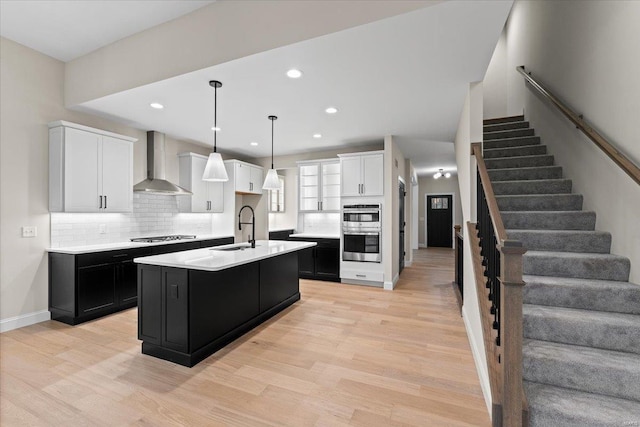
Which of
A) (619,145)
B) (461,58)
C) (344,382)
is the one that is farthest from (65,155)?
(619,145)

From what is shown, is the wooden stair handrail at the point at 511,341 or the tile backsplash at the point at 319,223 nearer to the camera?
the wooden stair handrail at the point at 511,341

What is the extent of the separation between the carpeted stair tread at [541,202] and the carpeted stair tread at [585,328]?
4.35 ft

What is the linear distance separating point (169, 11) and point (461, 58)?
9.15 ft

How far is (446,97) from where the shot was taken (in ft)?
11.1

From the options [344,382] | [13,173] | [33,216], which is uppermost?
[13,173]

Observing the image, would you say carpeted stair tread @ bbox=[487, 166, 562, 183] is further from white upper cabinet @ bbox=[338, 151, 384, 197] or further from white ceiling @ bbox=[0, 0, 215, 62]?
white ceiling @ bbox=[0, 0, 215, 62]

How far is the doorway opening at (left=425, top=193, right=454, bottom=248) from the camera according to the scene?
1058 cm

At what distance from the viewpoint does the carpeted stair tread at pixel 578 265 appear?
223 cm

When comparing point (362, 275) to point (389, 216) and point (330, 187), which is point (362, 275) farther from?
point (330, 187)

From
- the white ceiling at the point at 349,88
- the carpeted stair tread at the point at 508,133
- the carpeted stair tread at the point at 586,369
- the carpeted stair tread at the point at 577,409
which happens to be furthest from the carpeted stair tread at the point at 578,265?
the carpeted stair tread at the point at 508,133

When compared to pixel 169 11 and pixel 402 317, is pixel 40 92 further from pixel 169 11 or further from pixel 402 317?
pixel 402 317

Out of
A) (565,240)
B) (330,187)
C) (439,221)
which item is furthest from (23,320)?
(439,221)

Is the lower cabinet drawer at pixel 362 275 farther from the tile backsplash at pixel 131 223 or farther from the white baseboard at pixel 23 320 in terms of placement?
the white baseboard at pixel 23 320

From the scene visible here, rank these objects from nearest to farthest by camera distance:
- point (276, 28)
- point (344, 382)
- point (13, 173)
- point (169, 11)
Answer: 1. point (344, 382)
2. point (276, 28)
3. point (169, 11)
4. point (13, 173)
